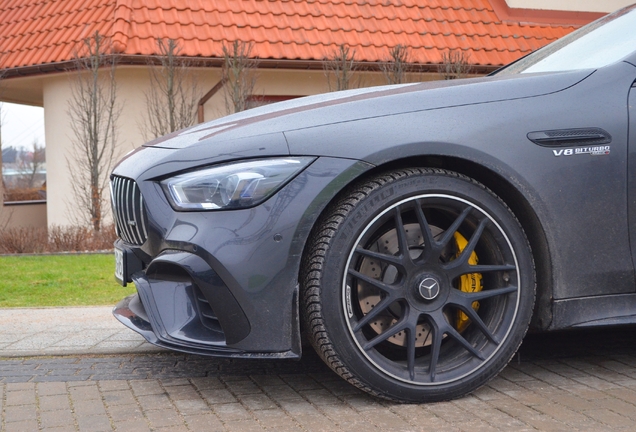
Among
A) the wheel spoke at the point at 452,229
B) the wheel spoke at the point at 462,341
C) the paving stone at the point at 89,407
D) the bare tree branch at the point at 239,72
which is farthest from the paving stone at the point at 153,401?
the bare tree branch at the point at 239,72

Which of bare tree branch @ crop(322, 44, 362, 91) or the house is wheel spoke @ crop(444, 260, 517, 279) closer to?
bare tree branch @ crop(322, 44, 362, 91)

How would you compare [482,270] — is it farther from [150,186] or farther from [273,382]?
A: [150,186]

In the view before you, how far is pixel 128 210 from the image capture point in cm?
332

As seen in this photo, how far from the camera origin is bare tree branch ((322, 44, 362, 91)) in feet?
39.7

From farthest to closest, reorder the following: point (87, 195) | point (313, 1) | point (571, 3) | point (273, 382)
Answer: point (571, 3) < point (313, 1) < point (87, 195) < point (273, 382)

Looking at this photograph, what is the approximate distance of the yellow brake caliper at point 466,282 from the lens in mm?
3213

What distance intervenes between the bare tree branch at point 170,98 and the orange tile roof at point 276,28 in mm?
381

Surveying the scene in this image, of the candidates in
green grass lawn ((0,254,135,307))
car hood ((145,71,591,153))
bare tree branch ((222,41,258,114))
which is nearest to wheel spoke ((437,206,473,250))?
car hood ((145,71,591,153))

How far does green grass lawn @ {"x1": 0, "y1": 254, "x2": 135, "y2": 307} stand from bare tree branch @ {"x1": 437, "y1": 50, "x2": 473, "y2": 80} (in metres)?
6.49

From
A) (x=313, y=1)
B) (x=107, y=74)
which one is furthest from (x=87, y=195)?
(x=313, y=1)

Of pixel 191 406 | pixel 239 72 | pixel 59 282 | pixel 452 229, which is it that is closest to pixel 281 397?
pixel 191 406

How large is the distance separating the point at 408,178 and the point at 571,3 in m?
12.7

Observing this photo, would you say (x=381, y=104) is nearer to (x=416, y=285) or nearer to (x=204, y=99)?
(x=416, y=285)

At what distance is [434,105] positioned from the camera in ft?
10.2
